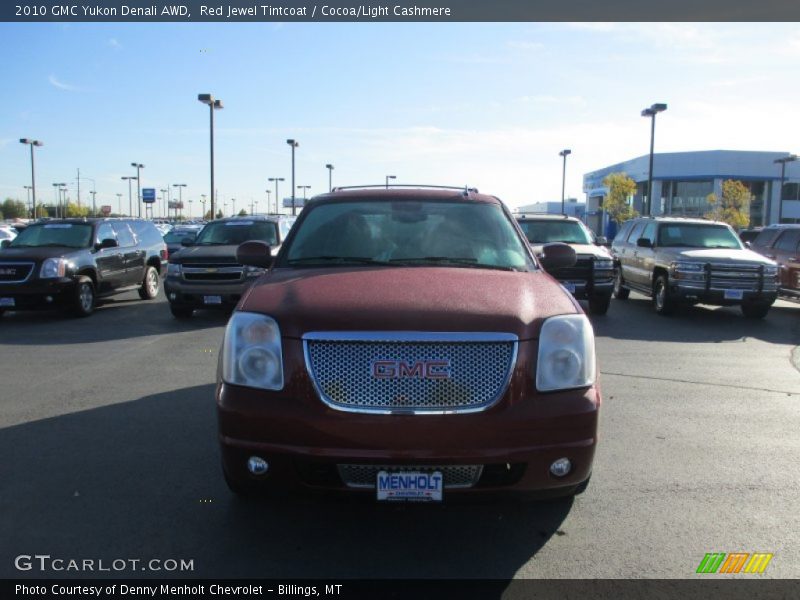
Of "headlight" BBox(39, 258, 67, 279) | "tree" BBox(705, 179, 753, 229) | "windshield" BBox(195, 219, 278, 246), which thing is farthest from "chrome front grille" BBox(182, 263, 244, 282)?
"tree" BBox(705, 179, 753, 229)

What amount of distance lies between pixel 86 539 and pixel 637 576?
277 cm

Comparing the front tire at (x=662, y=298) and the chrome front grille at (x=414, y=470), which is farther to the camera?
the front tire at (x=662, y=298)

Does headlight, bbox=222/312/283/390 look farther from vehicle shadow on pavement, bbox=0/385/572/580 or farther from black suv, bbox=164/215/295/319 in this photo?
black suv, bbox=164/215/295/319

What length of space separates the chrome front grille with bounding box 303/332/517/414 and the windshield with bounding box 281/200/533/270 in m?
1.17

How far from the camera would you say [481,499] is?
3264mm

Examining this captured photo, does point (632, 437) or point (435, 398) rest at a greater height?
point (435, 398)

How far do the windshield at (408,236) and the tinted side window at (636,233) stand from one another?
11.6 meters

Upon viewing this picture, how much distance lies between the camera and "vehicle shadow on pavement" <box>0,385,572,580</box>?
11.1ft

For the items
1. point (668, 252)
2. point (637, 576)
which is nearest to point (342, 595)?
point (637, 576)

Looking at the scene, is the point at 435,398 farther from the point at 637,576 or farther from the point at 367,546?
the point at 637,576

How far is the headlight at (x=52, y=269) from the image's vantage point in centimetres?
1213

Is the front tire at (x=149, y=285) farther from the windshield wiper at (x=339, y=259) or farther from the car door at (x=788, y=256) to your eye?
the car door at (x=788, y=256)

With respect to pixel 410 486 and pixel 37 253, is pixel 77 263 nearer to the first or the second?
pixel 37 253

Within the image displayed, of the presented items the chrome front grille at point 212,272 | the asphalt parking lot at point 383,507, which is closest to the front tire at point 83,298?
the chrome front grille at point 212,272
